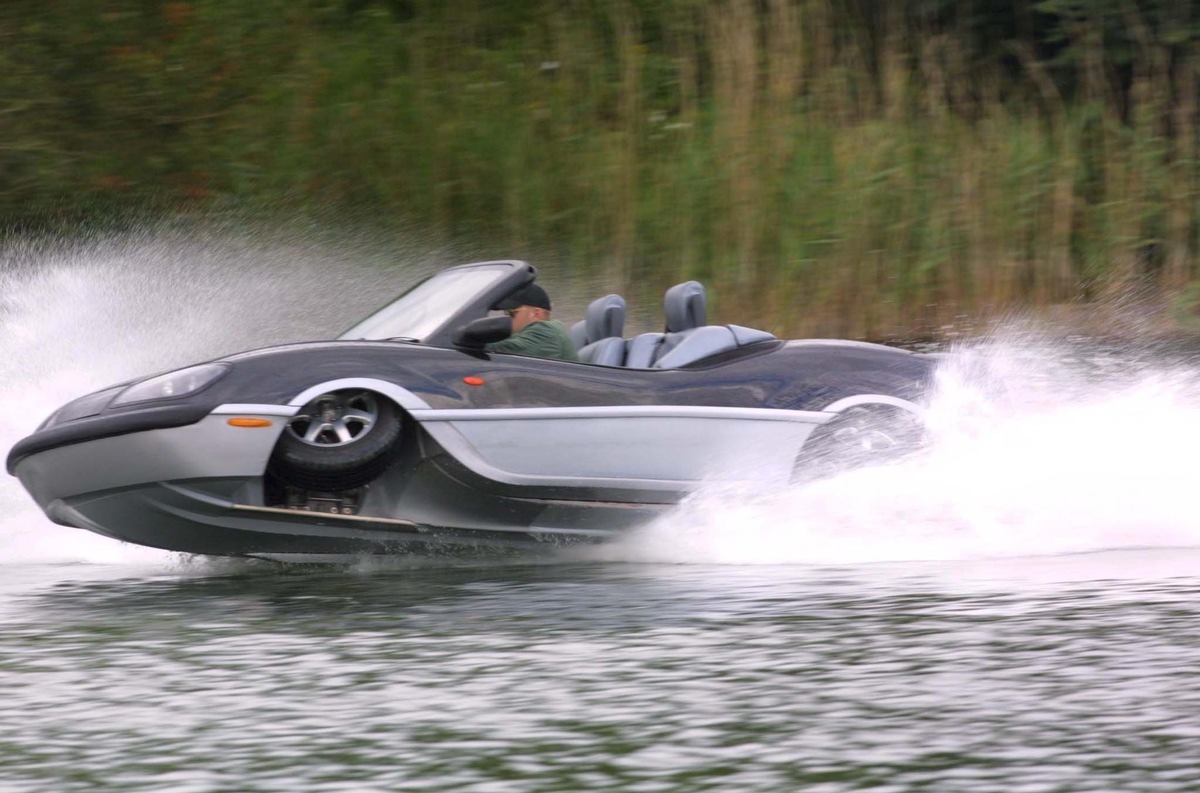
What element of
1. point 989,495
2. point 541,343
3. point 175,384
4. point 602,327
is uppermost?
point 602,327

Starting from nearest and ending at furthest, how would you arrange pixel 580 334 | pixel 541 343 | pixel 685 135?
1. pixel 541 343
2. pixel 580 334
3. pixel 685 135

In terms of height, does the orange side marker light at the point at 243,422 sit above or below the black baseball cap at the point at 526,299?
below

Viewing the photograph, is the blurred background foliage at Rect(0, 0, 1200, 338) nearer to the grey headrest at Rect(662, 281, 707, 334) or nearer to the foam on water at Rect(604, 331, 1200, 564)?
the foam on water at Rect(604, 331, 1200, 564)

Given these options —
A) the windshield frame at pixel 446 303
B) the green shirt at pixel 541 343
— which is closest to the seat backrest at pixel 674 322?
the green shirt at pixel 541 343

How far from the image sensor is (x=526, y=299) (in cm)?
786

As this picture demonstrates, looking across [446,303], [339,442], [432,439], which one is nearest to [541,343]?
[446,303]

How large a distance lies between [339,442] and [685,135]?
6.83m

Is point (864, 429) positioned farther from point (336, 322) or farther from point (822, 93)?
point (336, 322)

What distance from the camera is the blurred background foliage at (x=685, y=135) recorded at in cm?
1297

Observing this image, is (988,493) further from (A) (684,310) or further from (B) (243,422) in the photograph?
(B) (243,422)

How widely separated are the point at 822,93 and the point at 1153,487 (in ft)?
19.2

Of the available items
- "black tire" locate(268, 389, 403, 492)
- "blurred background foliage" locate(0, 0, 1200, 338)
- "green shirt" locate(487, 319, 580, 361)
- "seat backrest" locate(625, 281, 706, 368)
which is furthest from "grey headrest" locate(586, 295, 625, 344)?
"blurred background foliage" locate(0, 0, 1200, 338)

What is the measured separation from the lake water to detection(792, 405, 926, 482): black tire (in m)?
0.08

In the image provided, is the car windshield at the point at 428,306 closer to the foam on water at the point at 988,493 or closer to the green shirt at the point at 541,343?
the green shirt at the point at 541,343
